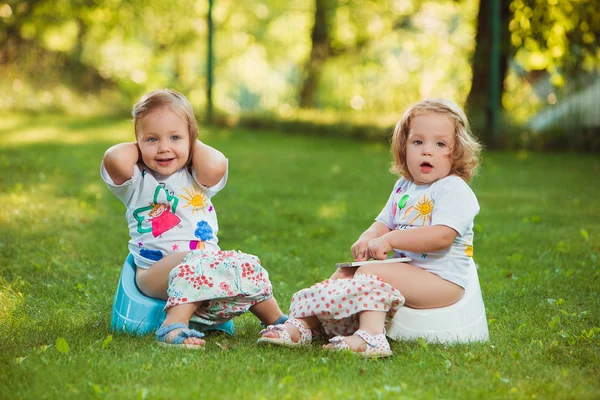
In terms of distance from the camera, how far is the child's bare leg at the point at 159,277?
11.2ft

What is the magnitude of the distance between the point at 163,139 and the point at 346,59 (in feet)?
37.0

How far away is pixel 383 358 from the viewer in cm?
308

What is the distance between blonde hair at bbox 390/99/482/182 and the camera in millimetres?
3465

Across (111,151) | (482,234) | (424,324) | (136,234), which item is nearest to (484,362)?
(424,324)

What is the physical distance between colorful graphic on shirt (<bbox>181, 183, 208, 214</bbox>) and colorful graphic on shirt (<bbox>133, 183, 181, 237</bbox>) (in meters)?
0.06

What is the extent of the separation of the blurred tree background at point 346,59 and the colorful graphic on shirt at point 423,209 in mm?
8273

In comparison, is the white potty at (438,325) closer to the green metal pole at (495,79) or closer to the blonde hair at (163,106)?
the blonde hair at (163,106)

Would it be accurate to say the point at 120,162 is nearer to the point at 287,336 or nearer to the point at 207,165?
the point at 207,165

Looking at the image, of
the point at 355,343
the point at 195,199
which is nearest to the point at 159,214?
the point at 195,199

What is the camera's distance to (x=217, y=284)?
129 inches

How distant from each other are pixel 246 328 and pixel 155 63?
22093 mm

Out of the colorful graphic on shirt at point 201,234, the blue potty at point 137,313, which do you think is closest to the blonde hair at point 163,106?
the colorful graphic on shirt at point 201,234

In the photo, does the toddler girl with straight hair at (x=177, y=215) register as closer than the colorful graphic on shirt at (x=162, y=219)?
Yes

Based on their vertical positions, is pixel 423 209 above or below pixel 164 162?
below
